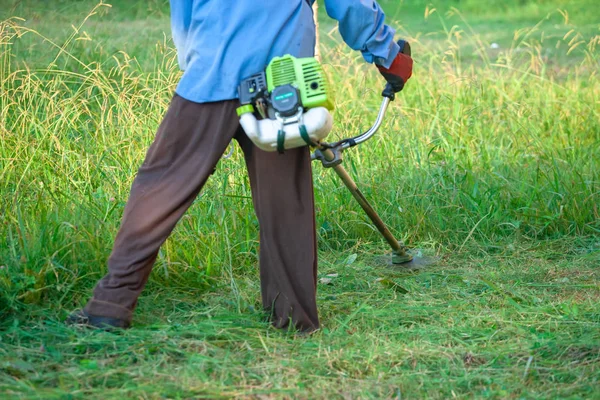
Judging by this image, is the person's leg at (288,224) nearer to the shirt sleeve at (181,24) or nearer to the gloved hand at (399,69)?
the shirt sleeve at (181,24)

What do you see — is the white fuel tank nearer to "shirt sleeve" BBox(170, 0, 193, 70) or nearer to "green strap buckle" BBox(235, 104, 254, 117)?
"green strap buckle" BBox(235, 104, 254, 117)

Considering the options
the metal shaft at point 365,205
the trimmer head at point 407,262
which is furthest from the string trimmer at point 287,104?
the trimmer head at point 407,262

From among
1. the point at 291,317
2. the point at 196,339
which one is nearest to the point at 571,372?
the point at 291,317

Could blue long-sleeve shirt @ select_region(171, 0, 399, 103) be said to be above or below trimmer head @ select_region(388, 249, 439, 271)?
above

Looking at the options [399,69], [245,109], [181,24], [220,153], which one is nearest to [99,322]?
[220,153]

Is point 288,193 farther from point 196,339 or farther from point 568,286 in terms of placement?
point 568,286

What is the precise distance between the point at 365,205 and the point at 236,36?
114 cm

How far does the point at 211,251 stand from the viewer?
12.1ft

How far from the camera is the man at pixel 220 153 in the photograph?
2.74 metres

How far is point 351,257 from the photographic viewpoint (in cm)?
409

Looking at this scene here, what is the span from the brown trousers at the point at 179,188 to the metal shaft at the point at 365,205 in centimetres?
30

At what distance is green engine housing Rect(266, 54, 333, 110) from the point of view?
8.59 feet

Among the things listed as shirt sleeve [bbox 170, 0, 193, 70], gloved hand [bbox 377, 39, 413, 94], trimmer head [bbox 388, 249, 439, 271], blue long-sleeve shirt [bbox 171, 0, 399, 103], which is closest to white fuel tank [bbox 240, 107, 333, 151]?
blue long-sleeve shirt [bbox 171, 0, 399, 103]

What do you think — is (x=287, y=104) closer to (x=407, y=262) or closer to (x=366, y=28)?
(x=366, y=28)
